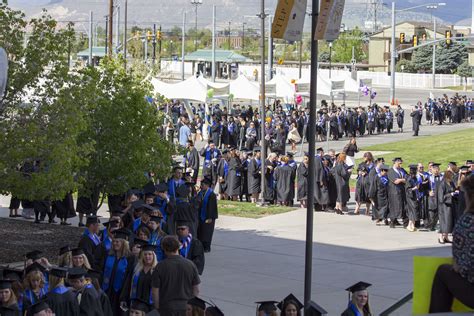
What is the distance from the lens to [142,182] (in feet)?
63.2

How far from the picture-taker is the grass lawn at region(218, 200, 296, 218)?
24.5 m

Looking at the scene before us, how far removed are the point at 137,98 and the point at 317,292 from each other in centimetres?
558

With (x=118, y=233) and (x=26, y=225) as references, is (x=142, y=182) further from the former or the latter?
(x=118, y=233)

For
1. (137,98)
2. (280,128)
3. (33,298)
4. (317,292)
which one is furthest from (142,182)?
(280,128)

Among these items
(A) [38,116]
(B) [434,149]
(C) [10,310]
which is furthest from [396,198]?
(B) [434,149]

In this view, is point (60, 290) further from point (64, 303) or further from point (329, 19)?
point (329, 19)

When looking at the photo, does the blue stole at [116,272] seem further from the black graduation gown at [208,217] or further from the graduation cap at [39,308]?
the black graduation gown at [208,217]

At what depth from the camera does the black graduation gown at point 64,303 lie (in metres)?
10.0

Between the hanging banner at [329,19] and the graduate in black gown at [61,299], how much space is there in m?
3.36

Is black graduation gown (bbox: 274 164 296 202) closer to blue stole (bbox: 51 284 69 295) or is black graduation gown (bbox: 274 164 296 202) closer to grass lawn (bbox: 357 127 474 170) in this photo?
grass lawn (bbox: 357 127 474 170)

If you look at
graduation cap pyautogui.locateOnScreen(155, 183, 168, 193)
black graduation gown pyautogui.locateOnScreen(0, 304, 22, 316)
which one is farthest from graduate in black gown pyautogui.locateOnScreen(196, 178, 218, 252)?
black graduation gown pyautogui.locateOnScreen(0, 304, 22, 316)

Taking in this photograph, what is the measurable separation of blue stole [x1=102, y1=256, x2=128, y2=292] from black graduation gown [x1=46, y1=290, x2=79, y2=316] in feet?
6.81

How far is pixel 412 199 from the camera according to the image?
71.6ft

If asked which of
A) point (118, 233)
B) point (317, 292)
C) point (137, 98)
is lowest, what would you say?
point (317, 292)
